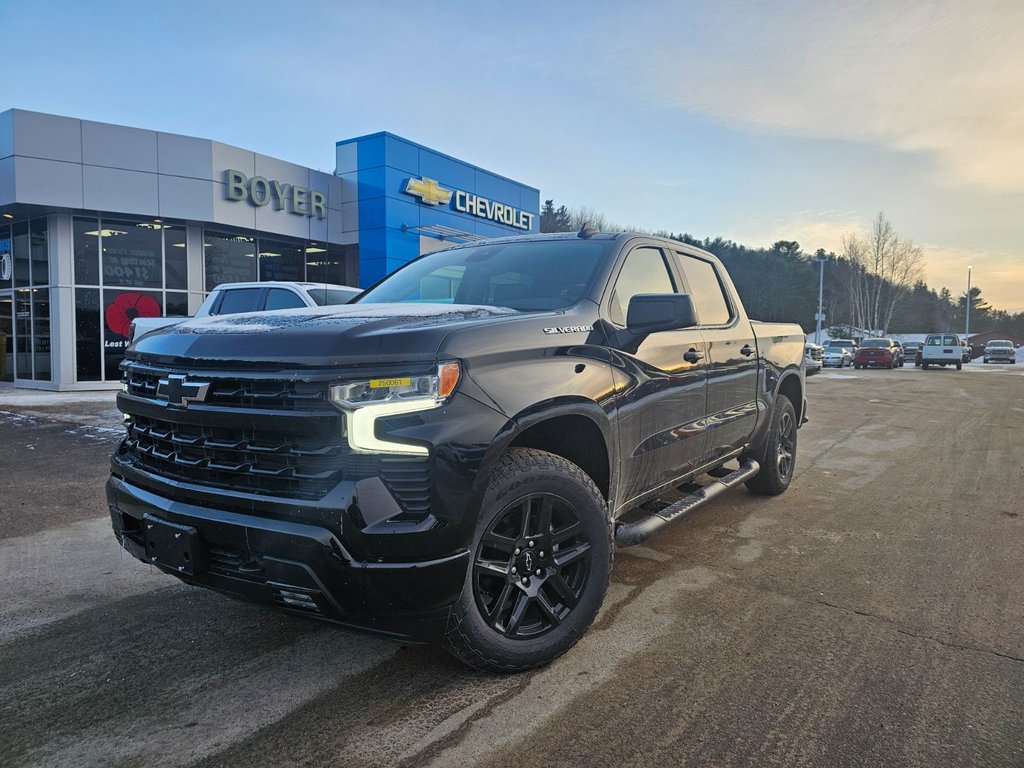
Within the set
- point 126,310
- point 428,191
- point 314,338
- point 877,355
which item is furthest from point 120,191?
point 877,355

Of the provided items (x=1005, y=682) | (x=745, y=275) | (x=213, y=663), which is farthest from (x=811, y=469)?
(x=745, y=275)

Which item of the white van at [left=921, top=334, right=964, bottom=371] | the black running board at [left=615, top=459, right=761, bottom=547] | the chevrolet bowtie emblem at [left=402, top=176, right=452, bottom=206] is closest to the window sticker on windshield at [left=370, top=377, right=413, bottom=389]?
the black running board at [left=615, top=459, right=761, bottom=547]

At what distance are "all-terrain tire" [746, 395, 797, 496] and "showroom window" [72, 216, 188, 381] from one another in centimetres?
1515

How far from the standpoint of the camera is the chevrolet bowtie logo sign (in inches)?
101

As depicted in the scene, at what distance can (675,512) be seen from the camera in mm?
3848

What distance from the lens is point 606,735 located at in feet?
7.89

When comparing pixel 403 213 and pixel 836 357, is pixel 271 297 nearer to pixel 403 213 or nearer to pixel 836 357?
pixel 403 213

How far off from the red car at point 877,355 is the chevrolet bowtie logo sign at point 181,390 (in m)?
37.5

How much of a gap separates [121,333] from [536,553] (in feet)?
55.9

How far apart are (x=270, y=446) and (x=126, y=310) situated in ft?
Result: 55.0

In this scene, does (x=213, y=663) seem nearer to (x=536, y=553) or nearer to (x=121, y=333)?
(x=536, y=553)

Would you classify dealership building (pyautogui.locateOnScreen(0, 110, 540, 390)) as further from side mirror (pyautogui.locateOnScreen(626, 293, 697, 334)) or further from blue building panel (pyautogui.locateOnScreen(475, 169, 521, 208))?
side mirror (pyautogui.locateOnScreen(626, 293, 697, 334))

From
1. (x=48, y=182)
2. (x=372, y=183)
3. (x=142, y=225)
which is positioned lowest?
(x=142, y=225)

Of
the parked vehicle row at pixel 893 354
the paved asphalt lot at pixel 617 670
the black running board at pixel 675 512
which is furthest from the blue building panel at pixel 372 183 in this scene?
the parked vehicle row at pixel 893 354
